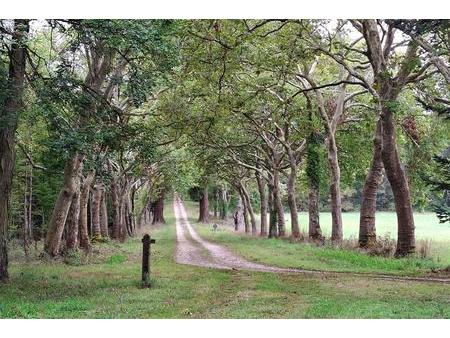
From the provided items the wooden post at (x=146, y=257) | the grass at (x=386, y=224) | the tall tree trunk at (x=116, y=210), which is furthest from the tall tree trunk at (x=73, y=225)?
the grass at (x=386, y=224)

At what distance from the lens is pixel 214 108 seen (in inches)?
984

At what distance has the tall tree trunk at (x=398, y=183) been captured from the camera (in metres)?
18.5

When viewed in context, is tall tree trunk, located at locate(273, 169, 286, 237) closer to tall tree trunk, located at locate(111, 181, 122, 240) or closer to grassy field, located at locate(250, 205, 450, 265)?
grassy field, located at locate(250, 205, 450, 265)

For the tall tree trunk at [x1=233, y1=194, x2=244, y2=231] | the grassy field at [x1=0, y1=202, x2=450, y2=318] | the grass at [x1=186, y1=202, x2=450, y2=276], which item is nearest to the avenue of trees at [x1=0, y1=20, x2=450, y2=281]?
the grass at [x1=186, y1=202, x2=450, y2=276]

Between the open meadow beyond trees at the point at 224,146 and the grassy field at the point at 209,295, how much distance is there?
0.06 m

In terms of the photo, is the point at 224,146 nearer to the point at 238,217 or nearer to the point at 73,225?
the point at 73,225

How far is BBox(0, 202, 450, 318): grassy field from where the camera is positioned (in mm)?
10328

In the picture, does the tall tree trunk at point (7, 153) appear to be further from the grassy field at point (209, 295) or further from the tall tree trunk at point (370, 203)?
the tall tree trunk at point (370, 203)

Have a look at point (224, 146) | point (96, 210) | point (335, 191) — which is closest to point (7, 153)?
point (335, 191)

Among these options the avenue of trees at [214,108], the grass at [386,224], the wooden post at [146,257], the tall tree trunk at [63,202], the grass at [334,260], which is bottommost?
the grass at [386,224]

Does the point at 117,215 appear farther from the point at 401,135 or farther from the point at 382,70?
the point at 382,70

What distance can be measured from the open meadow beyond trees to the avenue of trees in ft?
0.26

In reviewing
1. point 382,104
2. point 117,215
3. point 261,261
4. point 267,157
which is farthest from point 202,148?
point 382,104

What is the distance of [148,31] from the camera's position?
1230 cm
